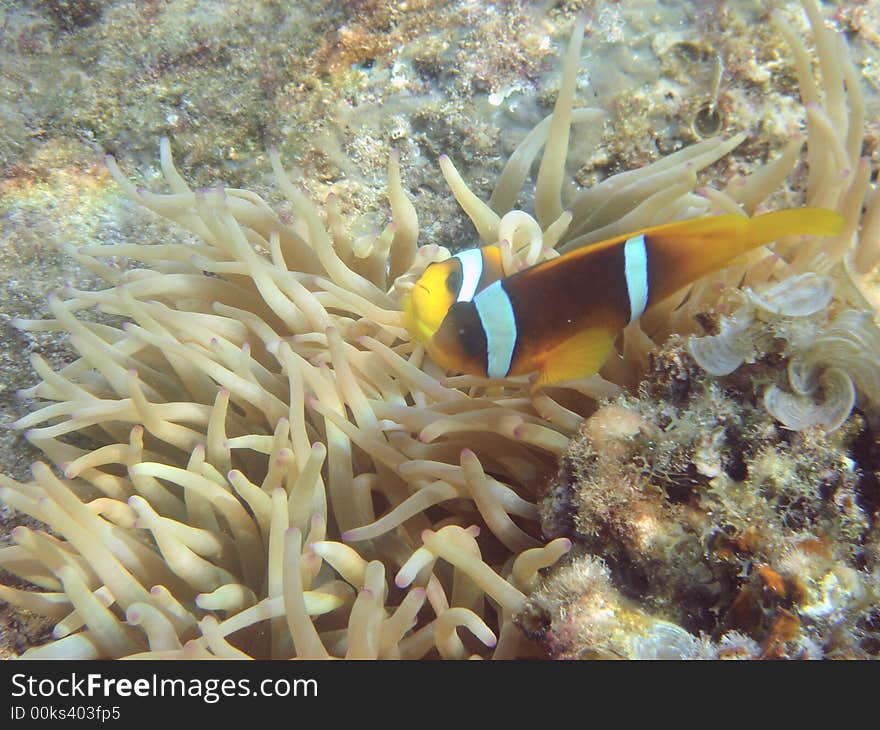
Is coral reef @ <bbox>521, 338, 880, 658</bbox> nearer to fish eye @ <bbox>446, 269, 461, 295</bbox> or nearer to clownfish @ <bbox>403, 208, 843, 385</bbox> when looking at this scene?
clownfish @ <bbox>403, 208, 843, 385</bbox>

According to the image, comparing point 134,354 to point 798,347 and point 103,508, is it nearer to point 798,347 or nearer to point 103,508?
point 103,508

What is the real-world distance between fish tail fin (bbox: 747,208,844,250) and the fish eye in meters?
0.70

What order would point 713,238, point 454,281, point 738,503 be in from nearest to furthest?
1. point 738,503
2. point 713,238
3. point 454,281

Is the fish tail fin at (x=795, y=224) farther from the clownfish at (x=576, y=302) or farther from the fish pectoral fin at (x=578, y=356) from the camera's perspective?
the fish pectoral fin at (x=578, y=356)

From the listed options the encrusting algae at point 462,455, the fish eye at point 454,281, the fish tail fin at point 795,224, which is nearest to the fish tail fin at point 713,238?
the fish tail fin at point 795,224

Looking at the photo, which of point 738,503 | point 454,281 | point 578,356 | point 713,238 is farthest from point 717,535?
point 454,281

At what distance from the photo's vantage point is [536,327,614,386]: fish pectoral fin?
1369mm

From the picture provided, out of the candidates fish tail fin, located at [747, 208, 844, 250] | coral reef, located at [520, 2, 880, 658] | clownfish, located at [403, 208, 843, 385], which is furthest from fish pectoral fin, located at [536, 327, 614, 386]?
fish tail fin, located at [747, 208, 844, 250]

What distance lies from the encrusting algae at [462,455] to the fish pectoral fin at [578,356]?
88 mm

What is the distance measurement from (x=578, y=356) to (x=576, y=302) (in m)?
0.12

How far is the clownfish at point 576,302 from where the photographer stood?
1.32 metres

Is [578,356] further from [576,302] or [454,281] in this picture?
[454,281]

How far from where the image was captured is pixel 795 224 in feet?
4.01
